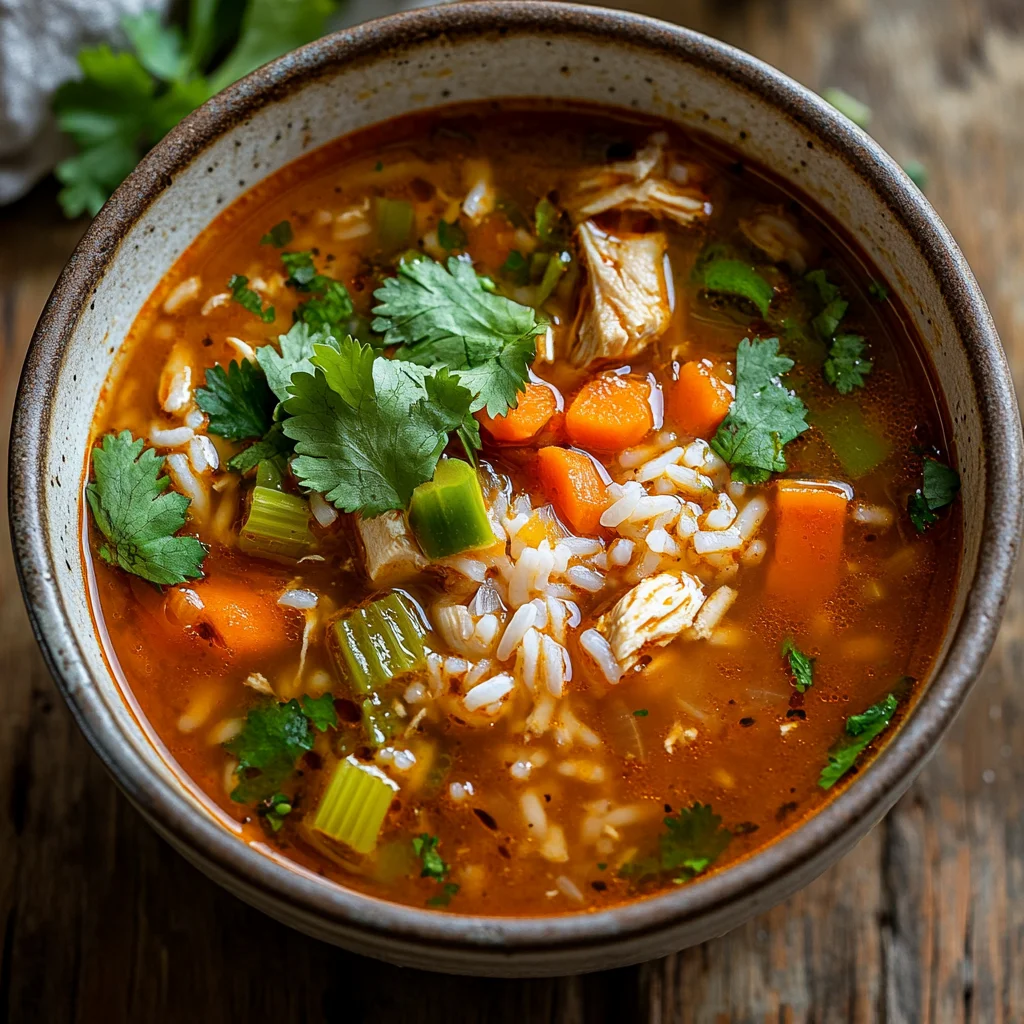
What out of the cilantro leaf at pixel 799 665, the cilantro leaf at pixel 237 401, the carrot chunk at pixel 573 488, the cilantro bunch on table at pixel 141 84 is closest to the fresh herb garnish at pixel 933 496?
the cilantro leaf at pixel 799 665

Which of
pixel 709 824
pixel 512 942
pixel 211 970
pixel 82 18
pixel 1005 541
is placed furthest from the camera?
pixel 82 18

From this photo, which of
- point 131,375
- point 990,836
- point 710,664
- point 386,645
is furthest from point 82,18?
point 990,836

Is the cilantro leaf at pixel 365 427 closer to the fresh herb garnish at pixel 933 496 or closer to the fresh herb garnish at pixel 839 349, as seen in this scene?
the fresh herb garnish at pixel 839 349

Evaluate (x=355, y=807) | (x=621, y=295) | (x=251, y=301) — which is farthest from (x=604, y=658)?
(x=251, y=301)

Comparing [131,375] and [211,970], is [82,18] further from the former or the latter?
[211,970]

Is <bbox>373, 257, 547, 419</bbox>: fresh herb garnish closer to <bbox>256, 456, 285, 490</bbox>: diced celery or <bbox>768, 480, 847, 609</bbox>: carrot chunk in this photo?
<bbox>256, 456, 285, 490</bbox>: diced celery

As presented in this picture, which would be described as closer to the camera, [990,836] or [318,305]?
[318,305]
